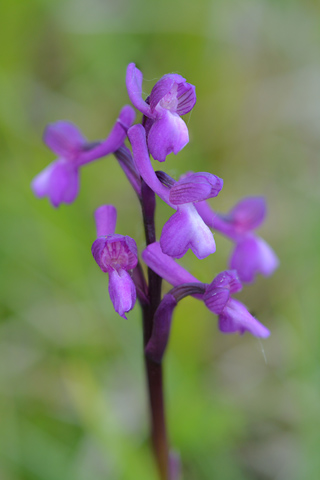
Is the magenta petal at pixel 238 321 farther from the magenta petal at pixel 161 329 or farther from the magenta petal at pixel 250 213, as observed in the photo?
the magenta petal at pixel 250 213

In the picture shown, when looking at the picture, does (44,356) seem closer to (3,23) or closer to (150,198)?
(150,198)

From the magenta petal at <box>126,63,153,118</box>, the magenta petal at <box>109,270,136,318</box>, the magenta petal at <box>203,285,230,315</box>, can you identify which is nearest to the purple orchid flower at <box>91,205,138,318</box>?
the magenta petal at <box>109,270,136,318</box>

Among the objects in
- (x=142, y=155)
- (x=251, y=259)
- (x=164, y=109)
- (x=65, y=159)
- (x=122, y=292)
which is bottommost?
(x=251, y=259)

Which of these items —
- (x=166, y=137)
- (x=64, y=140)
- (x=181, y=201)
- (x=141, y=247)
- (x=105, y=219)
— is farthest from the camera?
(x=141, y=247)

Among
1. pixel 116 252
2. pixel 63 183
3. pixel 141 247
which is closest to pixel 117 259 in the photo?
pixel 116 252

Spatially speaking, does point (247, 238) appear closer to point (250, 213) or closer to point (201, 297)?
point (250, 213)

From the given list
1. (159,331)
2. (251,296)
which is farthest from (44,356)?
(159,331)

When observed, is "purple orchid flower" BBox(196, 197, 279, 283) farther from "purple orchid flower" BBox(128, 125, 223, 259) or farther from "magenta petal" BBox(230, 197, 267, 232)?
"purple orchid flower" BBox(128, 125, 223, 259)
